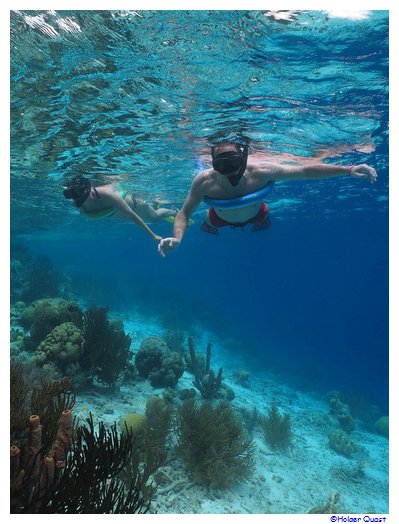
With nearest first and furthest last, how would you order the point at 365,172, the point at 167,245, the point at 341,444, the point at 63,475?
the point at 63,475 < the point at 365,172 < the point at 167,245 < the point at 341,444

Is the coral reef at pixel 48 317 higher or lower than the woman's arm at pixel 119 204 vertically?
lower

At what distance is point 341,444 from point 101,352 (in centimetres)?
1066

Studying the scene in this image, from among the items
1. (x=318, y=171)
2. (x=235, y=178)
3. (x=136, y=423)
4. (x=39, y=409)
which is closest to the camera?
(x=39, y=409)

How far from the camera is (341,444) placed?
42.0 feet

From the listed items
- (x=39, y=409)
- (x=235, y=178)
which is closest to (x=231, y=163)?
(x=235, y=178)

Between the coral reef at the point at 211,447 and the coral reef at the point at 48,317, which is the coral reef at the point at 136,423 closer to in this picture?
the coral reef at the point at 211,447

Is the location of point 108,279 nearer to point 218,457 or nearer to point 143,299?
point 143,299

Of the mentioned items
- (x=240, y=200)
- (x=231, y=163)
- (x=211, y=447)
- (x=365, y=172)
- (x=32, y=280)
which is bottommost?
(x=211, y=447)

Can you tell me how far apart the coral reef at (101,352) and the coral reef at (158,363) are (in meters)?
1.14

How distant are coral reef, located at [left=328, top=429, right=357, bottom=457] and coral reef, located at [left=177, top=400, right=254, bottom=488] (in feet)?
23.1

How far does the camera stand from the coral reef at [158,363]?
424 inches

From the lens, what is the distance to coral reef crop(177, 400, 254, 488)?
258 inches

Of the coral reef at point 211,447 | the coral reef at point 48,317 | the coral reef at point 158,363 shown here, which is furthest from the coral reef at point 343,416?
the coral reef at point 48,317

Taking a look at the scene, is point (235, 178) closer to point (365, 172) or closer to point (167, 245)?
point (167, 245)
